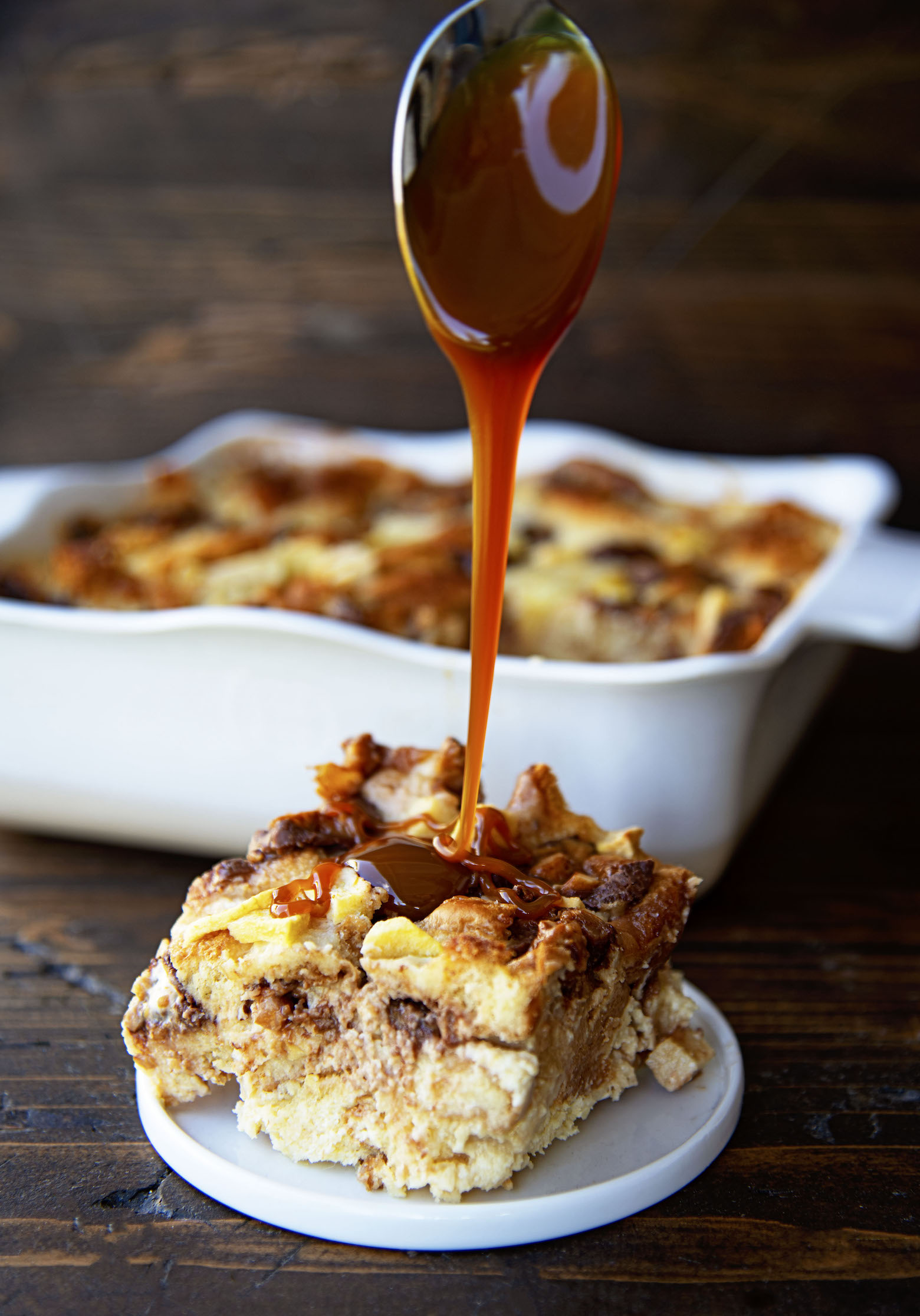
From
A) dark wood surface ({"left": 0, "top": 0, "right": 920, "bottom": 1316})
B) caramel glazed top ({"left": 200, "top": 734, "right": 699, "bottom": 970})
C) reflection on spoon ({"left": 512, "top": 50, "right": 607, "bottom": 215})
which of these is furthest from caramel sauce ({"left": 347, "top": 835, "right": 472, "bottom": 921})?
reflection on spoon ({"left": 512, "top": 50, "right": 607, "bottom": 215})

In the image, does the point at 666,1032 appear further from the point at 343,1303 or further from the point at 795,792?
the point at 795,792

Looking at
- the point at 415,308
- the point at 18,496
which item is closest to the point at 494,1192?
the point at 18,496

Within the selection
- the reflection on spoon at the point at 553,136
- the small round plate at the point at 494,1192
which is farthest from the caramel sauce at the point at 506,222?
the small round plate at the point at 494,1192

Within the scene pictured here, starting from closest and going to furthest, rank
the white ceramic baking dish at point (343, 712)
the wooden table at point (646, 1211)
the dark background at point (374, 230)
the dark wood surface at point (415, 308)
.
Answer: the wooden table at point (646, 1211)
the white ceramic baking dish at point (343, 712)
the dark wood surface at point (415, 308)
the dark background at point (374, 230)

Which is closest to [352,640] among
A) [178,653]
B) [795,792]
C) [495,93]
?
[178,653]

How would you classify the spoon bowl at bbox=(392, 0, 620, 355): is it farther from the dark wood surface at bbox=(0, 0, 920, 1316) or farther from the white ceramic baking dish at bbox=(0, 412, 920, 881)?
the dark wood surface at bbox=(0, 0, 920, 1316)

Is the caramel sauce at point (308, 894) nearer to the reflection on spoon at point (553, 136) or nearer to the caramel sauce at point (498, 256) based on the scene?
the caramel sauce at point (498, 256)
